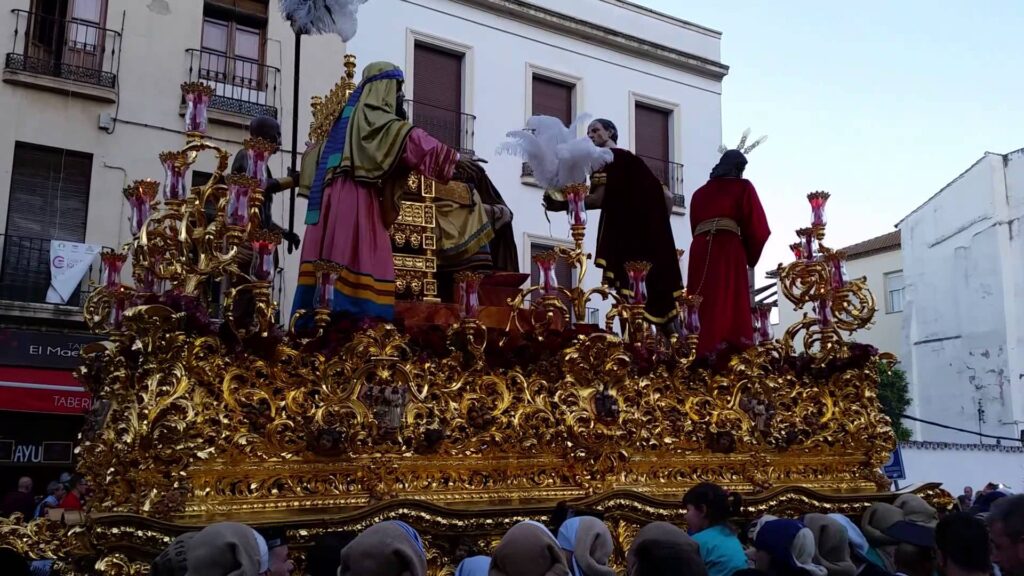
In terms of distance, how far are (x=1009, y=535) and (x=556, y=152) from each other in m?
4.23

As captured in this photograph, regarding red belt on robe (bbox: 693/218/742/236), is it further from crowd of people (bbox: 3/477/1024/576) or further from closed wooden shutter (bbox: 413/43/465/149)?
closed wooden shutter (bbox: 413/43/465/149)

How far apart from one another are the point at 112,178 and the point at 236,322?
8.34 m

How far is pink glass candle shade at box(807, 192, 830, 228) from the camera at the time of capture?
6320mm

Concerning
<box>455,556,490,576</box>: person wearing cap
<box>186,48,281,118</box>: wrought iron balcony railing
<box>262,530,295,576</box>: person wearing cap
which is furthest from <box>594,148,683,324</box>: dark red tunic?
<box>186,48,281,118</box>: wrought iron balcony railing

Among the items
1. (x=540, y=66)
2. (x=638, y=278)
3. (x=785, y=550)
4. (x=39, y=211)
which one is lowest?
(x=785, y=550)

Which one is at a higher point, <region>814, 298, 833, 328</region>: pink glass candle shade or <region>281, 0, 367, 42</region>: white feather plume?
<region>281, 0, 367, 42</region>: white feather plume

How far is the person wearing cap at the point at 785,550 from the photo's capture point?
11.1 feet

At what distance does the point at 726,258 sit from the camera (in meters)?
6.82

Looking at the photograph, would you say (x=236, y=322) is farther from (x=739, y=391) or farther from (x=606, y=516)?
(x=739, y=391)

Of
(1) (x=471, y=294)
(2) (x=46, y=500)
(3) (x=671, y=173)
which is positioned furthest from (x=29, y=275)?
(3) (x=671, y=173)

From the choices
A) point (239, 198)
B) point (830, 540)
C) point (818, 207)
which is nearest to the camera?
point (830, 540)

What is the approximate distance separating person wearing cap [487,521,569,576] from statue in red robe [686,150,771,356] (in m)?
3.86

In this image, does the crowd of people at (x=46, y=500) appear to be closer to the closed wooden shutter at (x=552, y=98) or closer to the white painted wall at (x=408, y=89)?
the white painted wall at (x=408, y=89)

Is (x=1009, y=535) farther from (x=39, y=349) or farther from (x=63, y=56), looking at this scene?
(x=63, y=56)
